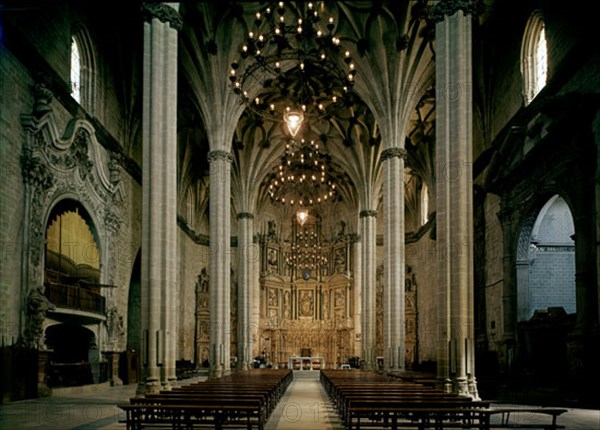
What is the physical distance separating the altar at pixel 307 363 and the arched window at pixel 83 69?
980 inches

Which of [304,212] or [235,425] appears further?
[304,212]

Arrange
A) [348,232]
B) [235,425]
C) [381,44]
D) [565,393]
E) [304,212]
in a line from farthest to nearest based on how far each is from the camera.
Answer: [348,232], [304,212], [381,44], [565,393], [235,425]

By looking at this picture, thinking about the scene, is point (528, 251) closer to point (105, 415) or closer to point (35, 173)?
point (105, 415)

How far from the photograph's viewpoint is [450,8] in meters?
18.0

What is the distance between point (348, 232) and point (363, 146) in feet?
35.3

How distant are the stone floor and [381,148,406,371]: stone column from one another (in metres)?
9.50

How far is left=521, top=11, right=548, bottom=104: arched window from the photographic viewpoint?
2303 cm

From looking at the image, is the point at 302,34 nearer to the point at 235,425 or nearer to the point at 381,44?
the point at 381,44

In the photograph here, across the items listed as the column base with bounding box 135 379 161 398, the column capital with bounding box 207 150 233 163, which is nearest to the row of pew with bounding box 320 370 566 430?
the column base with bounding box 135 379 161 398

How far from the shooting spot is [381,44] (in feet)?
94.3


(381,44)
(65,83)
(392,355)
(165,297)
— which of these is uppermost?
(381,44)

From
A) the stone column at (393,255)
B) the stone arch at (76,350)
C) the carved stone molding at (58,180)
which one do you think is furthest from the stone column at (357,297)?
the stone arch at (76,350)

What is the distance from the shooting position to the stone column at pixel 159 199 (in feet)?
57.8

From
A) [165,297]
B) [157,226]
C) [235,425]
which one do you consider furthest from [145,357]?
[235,425]
